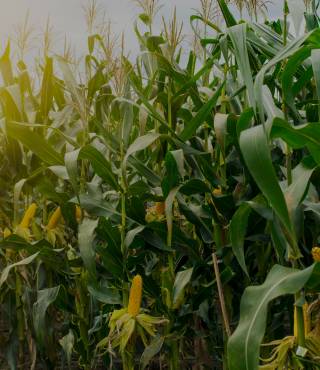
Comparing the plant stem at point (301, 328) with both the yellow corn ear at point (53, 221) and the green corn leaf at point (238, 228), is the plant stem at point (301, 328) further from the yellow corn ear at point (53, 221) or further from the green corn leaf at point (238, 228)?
the yellow corn ear at point (53, 221)

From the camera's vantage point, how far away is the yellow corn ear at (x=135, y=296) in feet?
6.65

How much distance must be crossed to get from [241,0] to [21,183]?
123 centimetres

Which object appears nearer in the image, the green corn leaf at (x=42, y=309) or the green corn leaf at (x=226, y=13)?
the green corn leaf at (x=226, y=13)

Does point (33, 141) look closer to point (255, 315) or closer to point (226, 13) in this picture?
point (226, 13)

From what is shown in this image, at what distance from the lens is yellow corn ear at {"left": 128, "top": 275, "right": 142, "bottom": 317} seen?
6.65ft

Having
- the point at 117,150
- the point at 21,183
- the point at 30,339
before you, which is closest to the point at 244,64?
the point at 117,150

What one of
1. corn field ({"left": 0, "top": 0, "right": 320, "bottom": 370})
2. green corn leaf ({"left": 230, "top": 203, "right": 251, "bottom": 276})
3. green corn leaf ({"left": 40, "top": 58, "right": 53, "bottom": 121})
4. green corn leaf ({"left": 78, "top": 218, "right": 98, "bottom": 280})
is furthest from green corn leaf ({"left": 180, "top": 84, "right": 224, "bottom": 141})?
green corn leaf ({"left": 40, "top": 58, "right": 53, "bottom": 121})

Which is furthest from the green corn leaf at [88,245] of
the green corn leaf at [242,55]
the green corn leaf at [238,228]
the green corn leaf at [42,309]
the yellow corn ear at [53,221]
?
the green corn leaf at [242,55]

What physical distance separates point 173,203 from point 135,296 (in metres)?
0.53

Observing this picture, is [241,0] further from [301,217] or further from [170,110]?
[301,217]

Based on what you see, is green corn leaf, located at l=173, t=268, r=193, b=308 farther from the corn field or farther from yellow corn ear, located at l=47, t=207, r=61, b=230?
yellow corn ear, located at l=47, t=207, r=61, b=230

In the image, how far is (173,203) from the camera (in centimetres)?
247

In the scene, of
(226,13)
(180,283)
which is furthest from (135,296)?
(226,13)

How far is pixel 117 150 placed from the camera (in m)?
2.34
